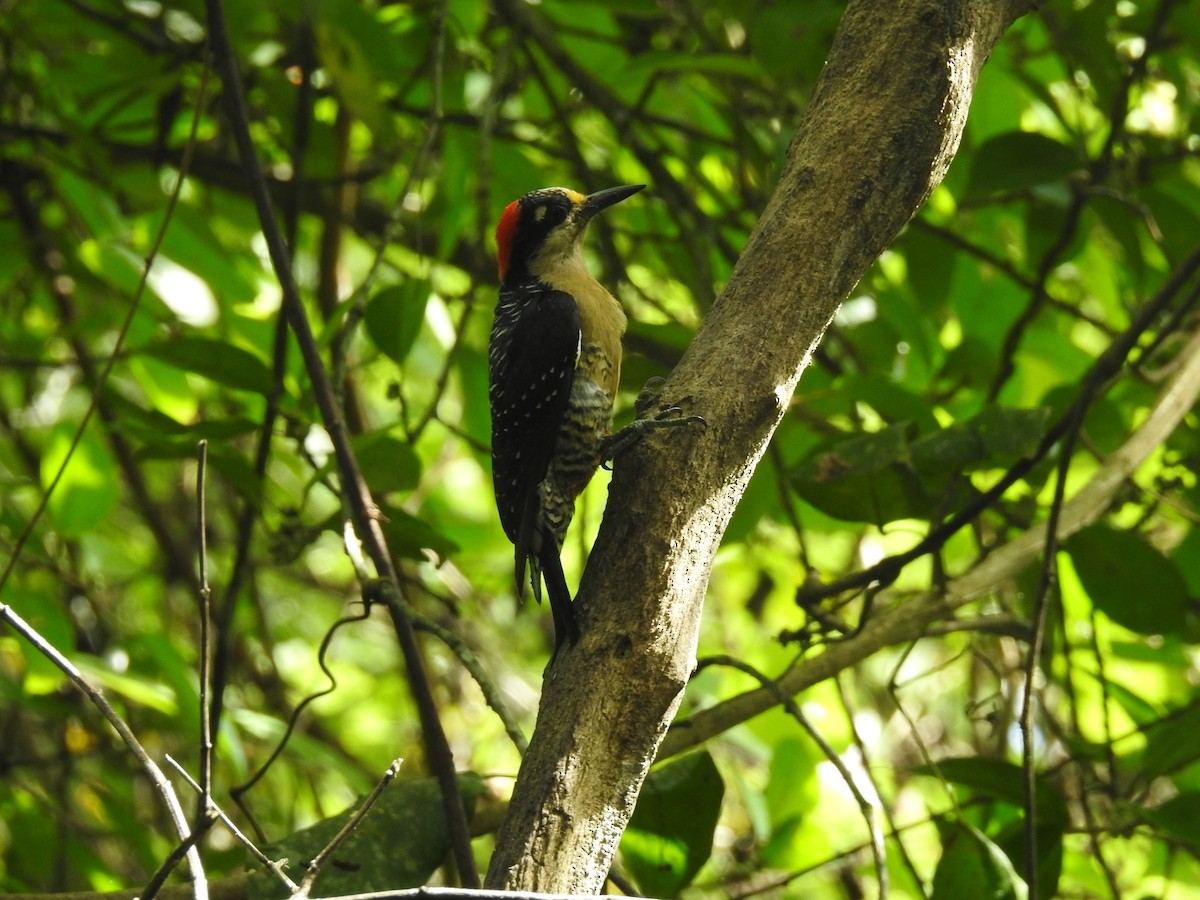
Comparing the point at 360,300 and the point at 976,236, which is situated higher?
the point at 976,236

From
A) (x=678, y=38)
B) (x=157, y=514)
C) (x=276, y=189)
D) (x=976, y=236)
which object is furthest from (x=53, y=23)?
(x=976, y=236)

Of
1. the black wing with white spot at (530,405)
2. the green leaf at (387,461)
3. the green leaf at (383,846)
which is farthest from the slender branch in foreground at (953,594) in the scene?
the green leaf at (387,461)

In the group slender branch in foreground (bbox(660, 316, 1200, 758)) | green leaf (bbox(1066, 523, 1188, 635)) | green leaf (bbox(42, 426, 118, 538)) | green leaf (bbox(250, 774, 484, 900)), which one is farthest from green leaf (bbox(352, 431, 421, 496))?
green leaf (bbox(1066, 523, 1188, 635))

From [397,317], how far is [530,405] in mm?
394

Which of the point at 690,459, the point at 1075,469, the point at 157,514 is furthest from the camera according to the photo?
the point at 157,514

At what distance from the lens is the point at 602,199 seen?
346 centimetres

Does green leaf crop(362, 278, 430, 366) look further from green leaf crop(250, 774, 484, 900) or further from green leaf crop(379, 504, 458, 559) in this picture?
green leaf crop(250, 774, 484, 900)

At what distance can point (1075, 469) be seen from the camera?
4055mm

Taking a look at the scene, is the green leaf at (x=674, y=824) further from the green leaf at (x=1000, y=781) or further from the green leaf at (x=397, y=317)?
the green leaf at (x=397, y=317)

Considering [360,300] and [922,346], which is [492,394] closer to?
[360,300]

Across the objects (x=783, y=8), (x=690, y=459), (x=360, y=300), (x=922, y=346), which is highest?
(x=783, y=8)

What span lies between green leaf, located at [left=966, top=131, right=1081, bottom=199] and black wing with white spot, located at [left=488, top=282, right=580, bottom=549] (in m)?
1.09

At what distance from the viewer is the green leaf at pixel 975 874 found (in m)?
2.24

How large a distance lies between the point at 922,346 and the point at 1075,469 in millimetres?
975
